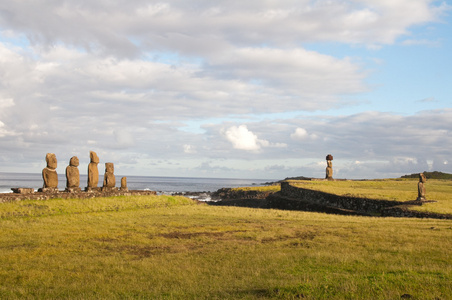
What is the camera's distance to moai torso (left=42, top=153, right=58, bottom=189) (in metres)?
32.0

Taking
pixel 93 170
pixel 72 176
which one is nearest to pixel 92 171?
pixel 93 170

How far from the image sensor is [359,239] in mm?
16672

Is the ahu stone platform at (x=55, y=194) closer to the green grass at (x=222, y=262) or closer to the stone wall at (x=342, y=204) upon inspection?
the green grass at (x=222, y=262)

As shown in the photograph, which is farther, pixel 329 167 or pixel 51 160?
pixel 329 167

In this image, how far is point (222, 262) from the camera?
12727 mm

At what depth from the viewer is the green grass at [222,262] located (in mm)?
9344

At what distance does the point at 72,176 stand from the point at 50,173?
84.8 inches

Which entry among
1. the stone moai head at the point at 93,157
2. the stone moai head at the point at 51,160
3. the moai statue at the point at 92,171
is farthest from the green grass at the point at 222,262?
the stone moai head at the point at 93,157

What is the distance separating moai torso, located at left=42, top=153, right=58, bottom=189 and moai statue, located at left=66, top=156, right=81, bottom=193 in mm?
1421

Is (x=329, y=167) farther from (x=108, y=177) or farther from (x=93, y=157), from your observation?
(x=93, y=157)

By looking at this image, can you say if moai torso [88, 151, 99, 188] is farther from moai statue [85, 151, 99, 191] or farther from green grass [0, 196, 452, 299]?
green grass [0, 196, 452, 299]

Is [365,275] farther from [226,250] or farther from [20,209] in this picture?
[20,209]

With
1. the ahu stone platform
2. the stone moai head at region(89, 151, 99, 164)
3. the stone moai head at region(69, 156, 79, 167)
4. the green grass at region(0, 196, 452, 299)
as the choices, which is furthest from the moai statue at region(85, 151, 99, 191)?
the green grass at region(0, 196, 452, 299)

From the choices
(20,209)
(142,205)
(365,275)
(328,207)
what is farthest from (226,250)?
(328,207)
